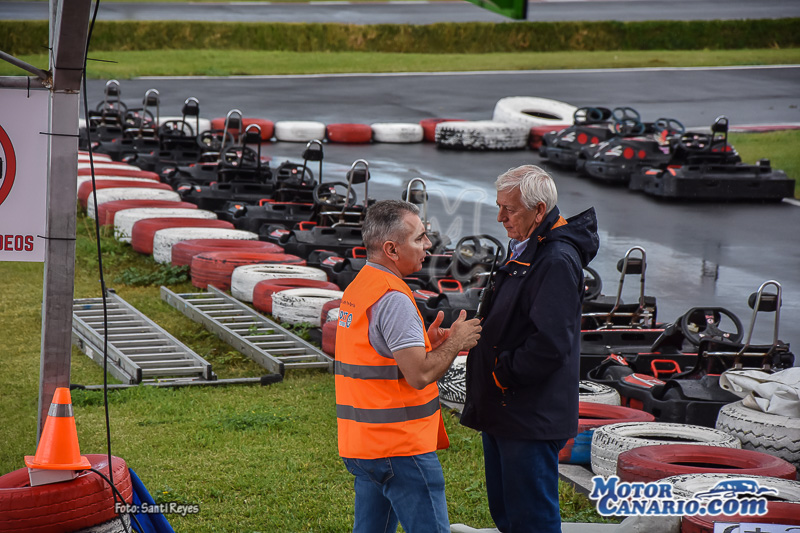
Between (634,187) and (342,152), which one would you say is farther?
(342,152)

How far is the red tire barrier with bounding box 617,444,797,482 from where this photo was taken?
5.11 metres

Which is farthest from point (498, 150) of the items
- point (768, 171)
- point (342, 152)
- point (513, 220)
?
point (513, 220)

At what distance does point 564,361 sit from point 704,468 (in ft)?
6.22

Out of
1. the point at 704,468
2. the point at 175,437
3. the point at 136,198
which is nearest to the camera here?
the point at 704,468

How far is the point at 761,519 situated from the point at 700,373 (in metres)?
3.12

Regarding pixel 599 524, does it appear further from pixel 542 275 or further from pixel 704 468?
pixel 542 275

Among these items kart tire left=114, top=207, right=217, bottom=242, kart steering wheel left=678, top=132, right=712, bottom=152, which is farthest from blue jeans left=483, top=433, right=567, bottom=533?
kart steering wheel left=678, top=132, right=712, bottom=152

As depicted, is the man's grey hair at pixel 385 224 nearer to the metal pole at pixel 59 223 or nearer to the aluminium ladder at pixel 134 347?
the metal pole at pixel 59 223

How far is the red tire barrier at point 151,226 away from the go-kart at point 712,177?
7700 mm

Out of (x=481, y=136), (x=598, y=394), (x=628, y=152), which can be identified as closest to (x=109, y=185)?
(x=628, y=152)

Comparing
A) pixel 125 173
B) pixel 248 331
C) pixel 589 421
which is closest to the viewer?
pixel 589 421

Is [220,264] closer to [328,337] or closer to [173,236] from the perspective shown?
[173,236]

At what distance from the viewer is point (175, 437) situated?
6.29 meters

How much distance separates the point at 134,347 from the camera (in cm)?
826
